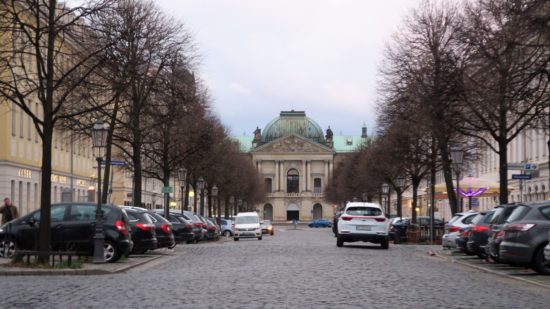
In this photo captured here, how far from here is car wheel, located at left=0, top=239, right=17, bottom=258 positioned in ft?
86.5

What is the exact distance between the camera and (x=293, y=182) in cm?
19600

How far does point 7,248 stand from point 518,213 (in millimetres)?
14024

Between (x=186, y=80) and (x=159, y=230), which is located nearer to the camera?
(x=159, y=230)

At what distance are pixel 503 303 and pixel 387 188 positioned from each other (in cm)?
5742

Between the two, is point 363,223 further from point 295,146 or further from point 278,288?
point 295,146

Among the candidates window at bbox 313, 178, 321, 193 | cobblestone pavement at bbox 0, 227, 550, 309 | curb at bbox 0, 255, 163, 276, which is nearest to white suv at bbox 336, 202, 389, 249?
cobblestone pavement at bbox 0, 227, 550, 309

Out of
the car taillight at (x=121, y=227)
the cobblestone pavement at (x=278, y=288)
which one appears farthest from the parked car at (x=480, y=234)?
the car taillight at (x=121, y=227)

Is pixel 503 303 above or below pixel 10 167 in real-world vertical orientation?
below

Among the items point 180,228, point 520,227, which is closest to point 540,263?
point 520,227

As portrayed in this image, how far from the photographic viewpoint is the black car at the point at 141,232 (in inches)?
1157

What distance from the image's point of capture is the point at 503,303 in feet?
48.2

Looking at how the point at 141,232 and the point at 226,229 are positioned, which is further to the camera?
the point at 226,229

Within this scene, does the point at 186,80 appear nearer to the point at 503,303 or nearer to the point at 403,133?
the point at 403,133

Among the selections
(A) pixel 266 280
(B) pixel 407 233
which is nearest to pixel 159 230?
(A) pixel 266 280
